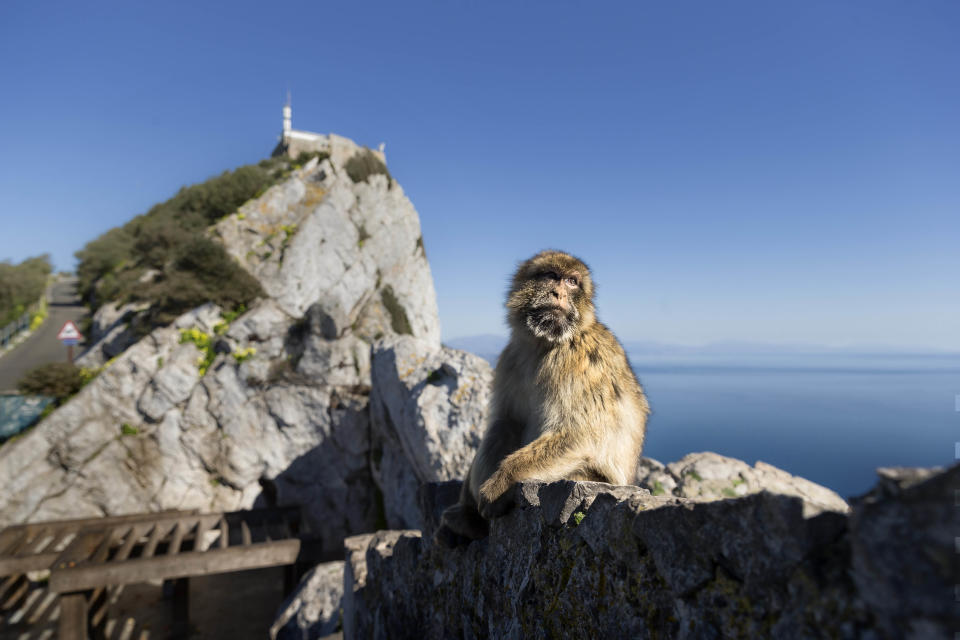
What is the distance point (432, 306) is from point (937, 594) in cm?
1964

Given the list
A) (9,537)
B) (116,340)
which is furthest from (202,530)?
(116,340)

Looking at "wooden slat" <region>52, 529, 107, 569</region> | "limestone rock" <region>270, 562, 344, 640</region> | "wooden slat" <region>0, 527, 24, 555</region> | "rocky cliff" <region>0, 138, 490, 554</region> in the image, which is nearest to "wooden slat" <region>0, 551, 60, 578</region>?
"wooden slat" <region>52, 529, 107, 569</region>

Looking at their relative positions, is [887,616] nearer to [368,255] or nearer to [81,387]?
[81,387]

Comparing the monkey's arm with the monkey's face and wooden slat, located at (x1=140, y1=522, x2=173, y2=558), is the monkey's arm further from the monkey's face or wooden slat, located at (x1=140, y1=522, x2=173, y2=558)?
wooden slat, located at (x1=140, y1=522, x2=173, y2=558)

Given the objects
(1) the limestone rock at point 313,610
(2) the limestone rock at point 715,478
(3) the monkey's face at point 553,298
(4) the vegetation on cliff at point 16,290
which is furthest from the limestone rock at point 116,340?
(3) the monkey's face at point 553,298

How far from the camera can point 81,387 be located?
443 inches

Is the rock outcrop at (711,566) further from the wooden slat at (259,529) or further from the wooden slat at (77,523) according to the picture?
the wooden slat at (77,523)

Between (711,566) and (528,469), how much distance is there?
1.16 meters

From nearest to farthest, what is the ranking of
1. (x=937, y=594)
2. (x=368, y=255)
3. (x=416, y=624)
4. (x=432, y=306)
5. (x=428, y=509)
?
1. (x=937, y=594)
2. (x=416, y=624)
3. (x=428, y=509)
4. (x=368, y=255)
5. (x=432, y=306)

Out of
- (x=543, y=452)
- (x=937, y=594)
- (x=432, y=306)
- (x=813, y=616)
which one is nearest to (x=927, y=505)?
(x=937, y=594)

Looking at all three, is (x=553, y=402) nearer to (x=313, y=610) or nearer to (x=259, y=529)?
(x=313, y=610)

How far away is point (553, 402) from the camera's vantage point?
→ 2.52 metres

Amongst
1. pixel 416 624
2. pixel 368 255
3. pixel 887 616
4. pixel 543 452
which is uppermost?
pixel 368 255

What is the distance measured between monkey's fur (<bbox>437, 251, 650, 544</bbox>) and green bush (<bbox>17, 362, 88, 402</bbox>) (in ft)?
40.3
